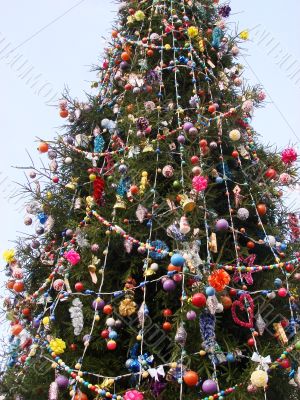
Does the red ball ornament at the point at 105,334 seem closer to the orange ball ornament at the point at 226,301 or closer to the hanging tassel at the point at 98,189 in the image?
the orange ball ornament at the point at 226,301

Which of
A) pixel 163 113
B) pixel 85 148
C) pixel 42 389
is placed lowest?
pixel 42 389

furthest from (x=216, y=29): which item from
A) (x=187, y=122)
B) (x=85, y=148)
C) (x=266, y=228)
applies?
(x=266, y=228)

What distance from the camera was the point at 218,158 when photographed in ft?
6.26

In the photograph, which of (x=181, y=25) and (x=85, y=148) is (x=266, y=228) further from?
(x=181, y=25)

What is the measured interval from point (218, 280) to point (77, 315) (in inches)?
19.2

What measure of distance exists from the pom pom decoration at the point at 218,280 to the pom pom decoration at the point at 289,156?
72cm

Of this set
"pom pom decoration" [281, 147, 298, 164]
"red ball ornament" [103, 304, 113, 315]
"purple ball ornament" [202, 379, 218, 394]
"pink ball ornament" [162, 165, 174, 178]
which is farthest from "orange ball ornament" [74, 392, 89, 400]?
"pom pom decoration" [281, 147, 298, 164]

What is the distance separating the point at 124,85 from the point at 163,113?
0.33 metres

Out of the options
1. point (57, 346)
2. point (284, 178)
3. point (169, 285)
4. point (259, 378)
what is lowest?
point (57, 346)

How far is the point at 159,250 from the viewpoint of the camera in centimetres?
141

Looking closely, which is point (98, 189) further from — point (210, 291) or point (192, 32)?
point (192, 32)

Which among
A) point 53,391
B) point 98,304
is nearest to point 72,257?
point 98,304

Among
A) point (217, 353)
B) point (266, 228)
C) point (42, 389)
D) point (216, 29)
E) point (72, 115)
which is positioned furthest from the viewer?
point (216, 29)

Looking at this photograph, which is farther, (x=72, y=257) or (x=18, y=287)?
(x=18, y=287)
